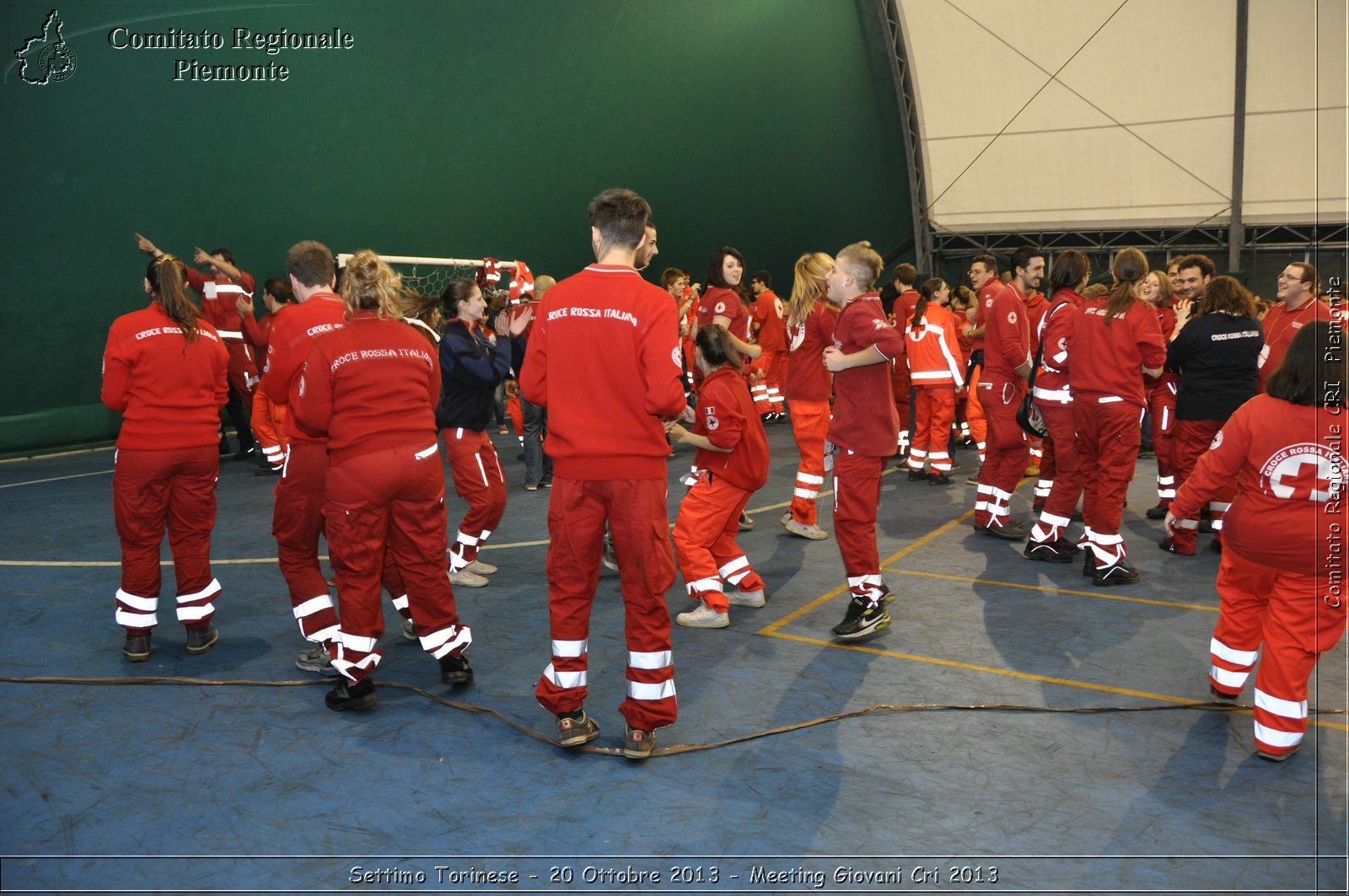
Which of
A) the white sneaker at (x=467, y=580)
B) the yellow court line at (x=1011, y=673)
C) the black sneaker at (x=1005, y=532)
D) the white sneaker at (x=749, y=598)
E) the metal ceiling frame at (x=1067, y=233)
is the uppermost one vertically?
the metal ceiling frame at (x=1067, y=233)

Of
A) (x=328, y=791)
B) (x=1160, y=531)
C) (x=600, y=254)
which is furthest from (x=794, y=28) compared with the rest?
(x=328, y=791)

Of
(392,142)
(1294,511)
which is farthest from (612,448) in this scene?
(392,142)

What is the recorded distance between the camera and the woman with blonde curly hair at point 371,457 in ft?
13.6

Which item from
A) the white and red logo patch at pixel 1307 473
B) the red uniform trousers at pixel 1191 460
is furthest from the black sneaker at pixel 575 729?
the red uniform trousers at pixel 1191 460

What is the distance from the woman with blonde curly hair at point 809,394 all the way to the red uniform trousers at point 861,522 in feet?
6.41

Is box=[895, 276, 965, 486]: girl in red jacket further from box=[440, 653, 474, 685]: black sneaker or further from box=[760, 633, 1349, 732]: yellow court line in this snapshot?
box=[440, 653, 474, 685]: black sneaker

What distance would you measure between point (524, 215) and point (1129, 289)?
10756 mm

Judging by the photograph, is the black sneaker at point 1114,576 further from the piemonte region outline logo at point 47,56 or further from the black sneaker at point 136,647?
the piemonte region outline logo at point 47,56

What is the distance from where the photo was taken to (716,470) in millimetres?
5582

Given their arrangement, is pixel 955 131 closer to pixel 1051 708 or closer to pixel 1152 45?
pixel 1152 45

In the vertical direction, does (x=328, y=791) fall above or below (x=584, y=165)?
below

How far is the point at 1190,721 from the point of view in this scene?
13.5ft

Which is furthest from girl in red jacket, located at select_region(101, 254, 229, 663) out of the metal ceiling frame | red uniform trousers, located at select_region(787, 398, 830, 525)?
the metal ceiling frame

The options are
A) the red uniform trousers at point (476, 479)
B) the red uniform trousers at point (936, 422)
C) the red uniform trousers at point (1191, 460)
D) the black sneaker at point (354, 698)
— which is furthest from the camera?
the red uniform trousers at point (936, 422)
